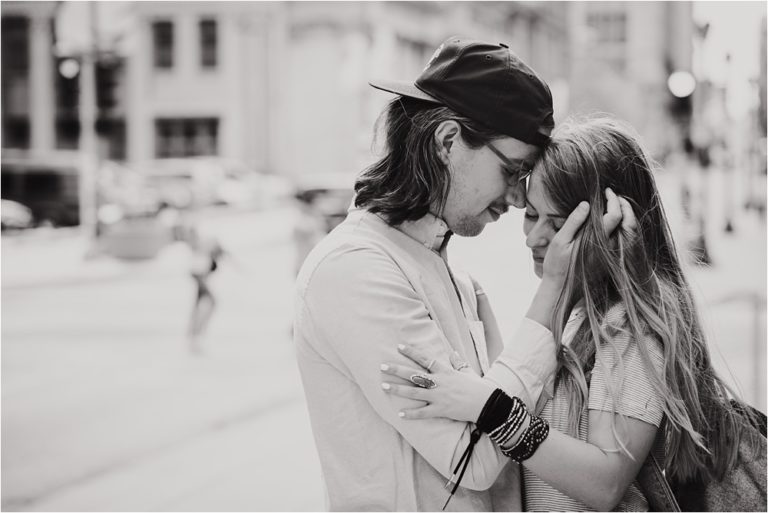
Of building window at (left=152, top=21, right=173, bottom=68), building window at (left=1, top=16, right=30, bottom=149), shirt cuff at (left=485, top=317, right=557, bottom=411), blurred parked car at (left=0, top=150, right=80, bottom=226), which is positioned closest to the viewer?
shirt cuff at (left=485, top=317, right=557, bottom=411)

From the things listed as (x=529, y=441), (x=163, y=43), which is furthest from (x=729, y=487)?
(x=163, y=43)

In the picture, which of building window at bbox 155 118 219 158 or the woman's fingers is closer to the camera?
the woman's fingers

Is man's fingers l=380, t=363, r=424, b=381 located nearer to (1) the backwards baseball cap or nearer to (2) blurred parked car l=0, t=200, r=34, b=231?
(1) the backwards baseball cap

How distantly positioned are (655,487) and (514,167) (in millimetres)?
861

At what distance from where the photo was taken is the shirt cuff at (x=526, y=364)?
209 cm

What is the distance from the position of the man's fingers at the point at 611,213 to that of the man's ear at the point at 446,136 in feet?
1.39

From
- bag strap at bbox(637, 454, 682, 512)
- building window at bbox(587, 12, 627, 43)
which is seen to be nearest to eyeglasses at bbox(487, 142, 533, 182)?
bag strap at bbox(637, 454, 682, 512)

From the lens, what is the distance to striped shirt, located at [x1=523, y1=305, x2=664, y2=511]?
214 centimetres

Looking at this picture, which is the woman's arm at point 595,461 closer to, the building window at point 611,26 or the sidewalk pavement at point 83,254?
the sidewalk pavement at point 83,254

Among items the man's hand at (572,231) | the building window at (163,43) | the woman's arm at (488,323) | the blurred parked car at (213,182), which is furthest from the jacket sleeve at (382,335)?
the building window at (163,43)

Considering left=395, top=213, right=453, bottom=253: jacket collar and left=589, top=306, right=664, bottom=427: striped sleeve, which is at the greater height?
left=395, top=213, right=453, bottom=253: jacket collar

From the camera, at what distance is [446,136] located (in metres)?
2.17

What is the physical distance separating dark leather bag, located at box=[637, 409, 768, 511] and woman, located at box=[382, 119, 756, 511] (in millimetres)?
28

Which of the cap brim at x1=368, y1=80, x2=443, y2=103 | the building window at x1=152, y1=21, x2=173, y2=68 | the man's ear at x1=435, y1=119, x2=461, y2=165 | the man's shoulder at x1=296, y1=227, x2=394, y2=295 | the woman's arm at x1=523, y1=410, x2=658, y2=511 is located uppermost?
the building window at x1=152, y1=21, x2=173, y2=68
